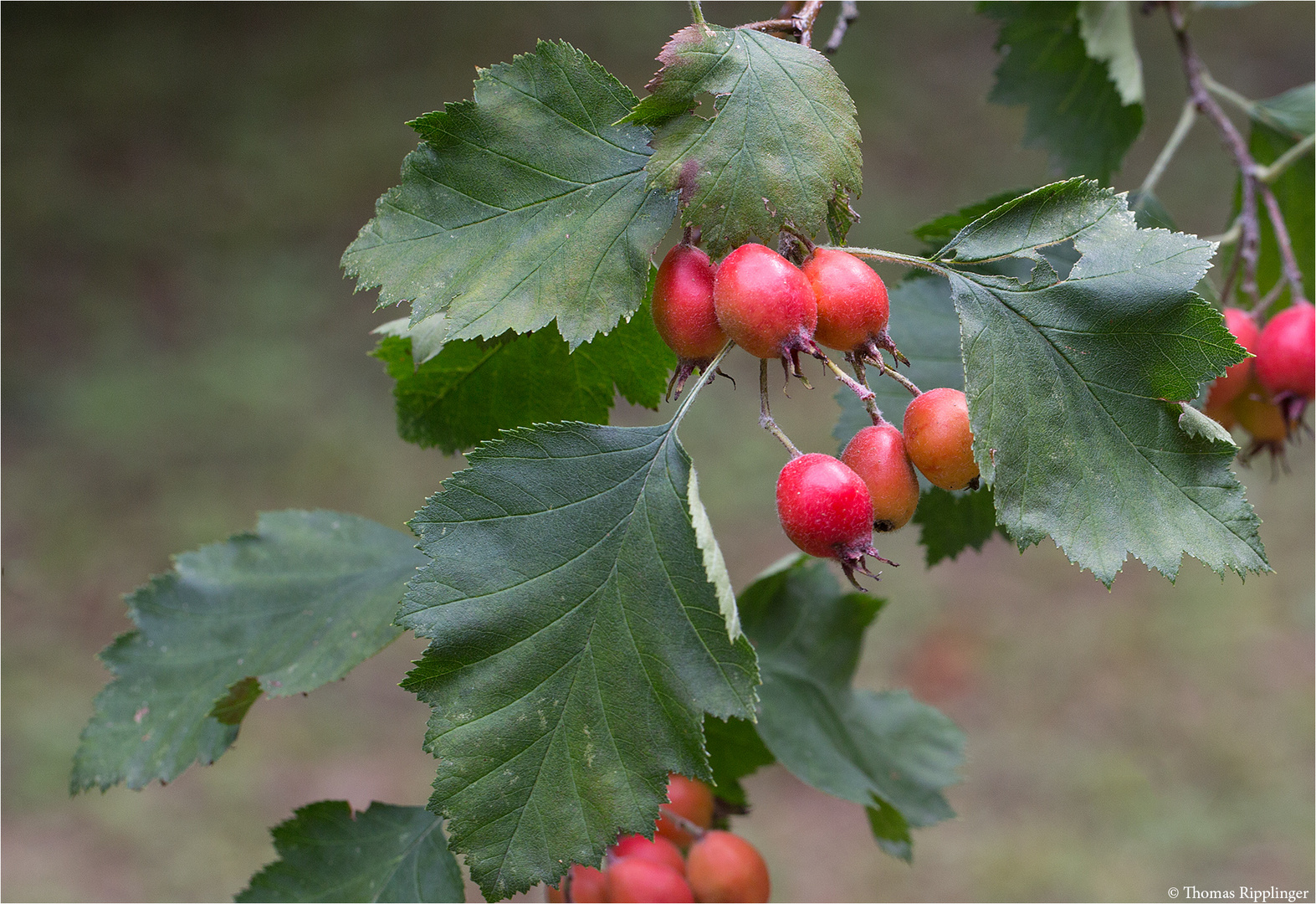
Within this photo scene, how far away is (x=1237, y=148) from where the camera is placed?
2.96 ft

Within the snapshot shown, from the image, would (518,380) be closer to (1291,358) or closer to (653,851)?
Result: (653,851)

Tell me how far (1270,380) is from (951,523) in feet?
0.98

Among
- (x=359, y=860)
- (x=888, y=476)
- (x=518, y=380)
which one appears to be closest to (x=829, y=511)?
(x=888, y=476)

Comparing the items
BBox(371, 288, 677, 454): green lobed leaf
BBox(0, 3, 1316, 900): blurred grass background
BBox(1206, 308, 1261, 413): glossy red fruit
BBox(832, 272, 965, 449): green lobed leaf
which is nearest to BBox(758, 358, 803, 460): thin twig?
BBox(371, 288, 677, 454): green lobed leaf

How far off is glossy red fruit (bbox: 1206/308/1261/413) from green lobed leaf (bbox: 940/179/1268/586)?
0.38m

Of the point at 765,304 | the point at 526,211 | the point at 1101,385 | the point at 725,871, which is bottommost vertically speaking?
the point at 725,871

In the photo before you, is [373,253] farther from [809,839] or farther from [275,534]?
[809,839]

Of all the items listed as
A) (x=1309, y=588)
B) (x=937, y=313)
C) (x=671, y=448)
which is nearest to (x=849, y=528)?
(x=671, y=448)

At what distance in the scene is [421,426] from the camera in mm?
777

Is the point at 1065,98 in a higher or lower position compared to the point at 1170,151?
higher

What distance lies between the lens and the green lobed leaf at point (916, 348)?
2.60ft

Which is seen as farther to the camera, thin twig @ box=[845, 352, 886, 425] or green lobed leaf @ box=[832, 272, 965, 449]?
green lobed leaf @ box=[832, 272, 965, 449]

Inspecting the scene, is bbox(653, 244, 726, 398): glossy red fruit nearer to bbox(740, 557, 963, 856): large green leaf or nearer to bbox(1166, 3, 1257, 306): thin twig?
bbox(740, 557, 963, 856): large green leaf

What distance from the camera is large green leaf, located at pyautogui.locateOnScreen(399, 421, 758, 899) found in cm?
55
